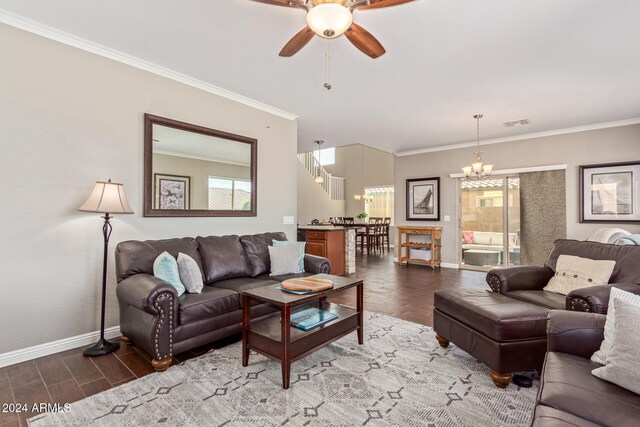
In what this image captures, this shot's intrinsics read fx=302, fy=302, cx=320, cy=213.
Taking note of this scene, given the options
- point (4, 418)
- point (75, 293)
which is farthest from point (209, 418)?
point (75, 293)

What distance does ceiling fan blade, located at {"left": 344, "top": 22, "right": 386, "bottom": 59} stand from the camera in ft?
6.57

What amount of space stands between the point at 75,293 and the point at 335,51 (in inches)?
131

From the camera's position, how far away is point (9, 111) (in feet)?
8.00

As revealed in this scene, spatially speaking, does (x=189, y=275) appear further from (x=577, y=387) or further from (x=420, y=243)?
(x=420, y=243)

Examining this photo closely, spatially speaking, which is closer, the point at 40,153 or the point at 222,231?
the point at 40,153

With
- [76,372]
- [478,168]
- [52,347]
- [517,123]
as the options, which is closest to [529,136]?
[517,123]

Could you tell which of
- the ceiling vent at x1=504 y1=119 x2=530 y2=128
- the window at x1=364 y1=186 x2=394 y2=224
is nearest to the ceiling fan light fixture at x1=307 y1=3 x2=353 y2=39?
the ceiling vent at x1=504 y1=119 x2=530 y2=128

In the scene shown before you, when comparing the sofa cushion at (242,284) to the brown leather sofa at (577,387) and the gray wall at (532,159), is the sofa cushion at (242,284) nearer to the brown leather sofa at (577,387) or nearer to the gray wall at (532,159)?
the brown leather sofa at (577,387)

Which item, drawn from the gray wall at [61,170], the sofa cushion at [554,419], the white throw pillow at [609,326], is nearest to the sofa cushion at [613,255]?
the white throw pillow at [609,326]

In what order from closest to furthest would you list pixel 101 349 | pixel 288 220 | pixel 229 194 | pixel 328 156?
1. pixel 101 349
2. pixel 229 194
3. pixel 288 220
4. pixel 328 156

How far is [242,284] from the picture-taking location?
296 centimetres

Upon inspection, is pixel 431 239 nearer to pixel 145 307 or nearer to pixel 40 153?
pixel 145 307

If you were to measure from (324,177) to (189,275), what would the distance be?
317 inches

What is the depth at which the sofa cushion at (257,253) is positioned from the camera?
3.49m
